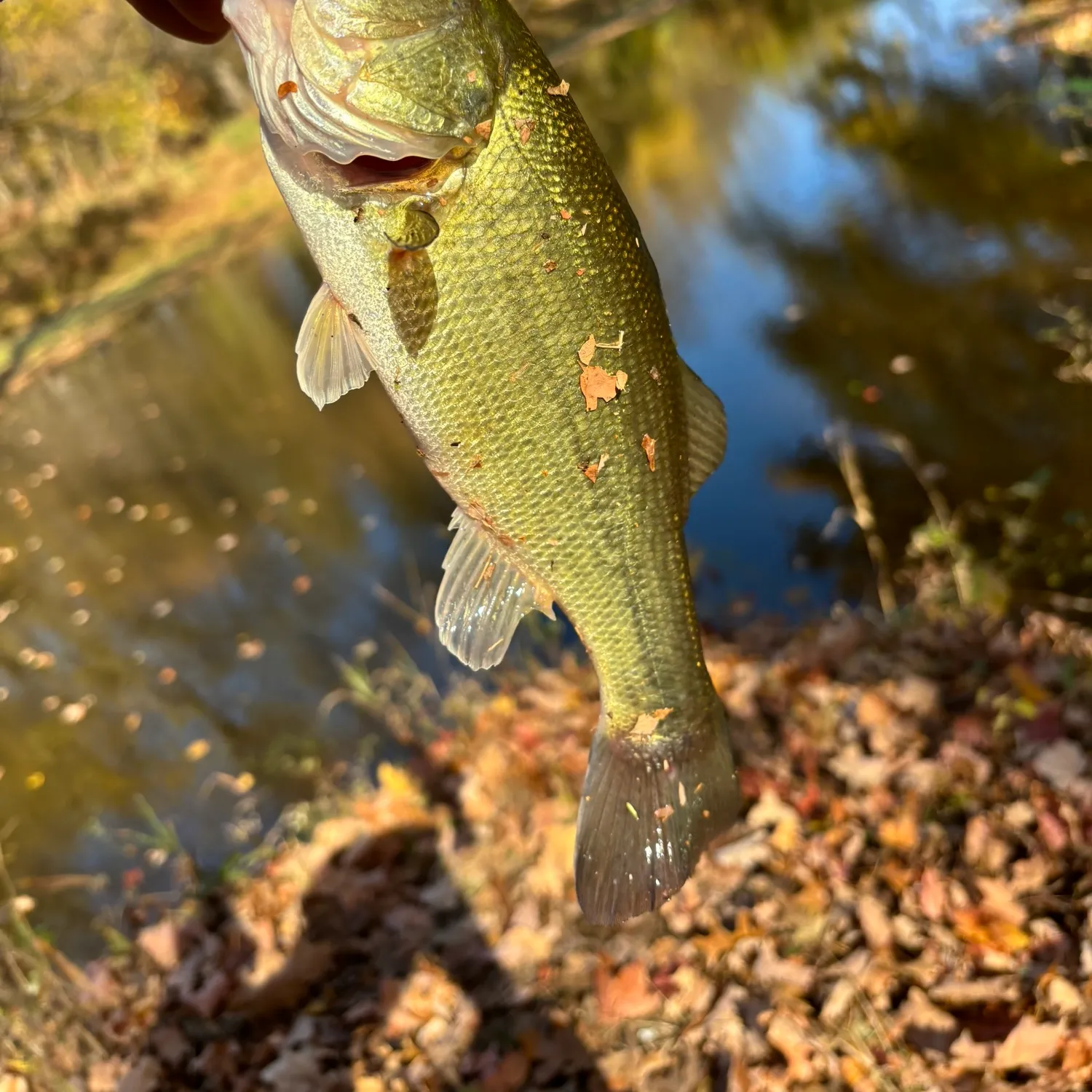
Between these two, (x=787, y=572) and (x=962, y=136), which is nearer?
(x=787, y=572)

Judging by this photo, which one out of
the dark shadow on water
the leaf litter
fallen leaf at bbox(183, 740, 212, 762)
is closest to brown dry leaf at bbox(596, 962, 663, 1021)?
the leaf litter

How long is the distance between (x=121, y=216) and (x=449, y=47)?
82.4ft

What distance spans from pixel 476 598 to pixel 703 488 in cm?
527

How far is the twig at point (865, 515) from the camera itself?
16.5ft

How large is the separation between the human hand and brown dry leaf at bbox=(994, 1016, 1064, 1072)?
10.1ft

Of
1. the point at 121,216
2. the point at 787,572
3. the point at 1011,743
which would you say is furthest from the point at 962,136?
the point at 121,216

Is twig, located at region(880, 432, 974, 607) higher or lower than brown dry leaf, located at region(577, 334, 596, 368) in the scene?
lower

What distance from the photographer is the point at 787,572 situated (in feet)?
18.5

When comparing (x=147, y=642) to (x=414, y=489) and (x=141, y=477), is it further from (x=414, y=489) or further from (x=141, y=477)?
(x=141, y=477)

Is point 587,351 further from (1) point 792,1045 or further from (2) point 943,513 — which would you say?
(2) point 943,513

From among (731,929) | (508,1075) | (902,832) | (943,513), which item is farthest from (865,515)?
(508,1075)

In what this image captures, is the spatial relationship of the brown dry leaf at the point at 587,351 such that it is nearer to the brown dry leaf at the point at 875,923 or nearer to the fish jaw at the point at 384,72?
the fish jaw at the point at 384,72

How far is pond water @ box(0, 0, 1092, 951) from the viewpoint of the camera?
5.66 m

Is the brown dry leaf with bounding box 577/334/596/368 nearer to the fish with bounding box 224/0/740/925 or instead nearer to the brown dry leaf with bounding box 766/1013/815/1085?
the fish with bounding box 224/0/740/925
